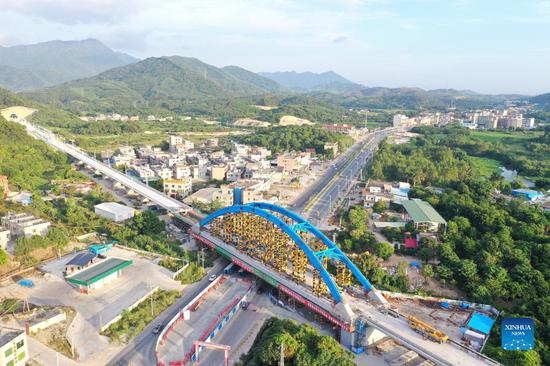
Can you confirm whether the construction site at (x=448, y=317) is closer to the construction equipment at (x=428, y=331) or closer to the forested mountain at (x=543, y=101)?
the construction equipment at (x=428, y=331)

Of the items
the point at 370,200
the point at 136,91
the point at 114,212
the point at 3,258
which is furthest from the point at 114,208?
the point at 136,91

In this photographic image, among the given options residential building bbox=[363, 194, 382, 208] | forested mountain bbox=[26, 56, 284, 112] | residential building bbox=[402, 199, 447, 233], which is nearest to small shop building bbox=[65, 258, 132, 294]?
residential building bbox=[402, 199, 447, 233]

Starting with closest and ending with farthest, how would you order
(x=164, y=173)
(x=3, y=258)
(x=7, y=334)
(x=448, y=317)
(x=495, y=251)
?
(x=7, y=334) → (x=448, y=317) → (x=3, y=258) → (x=495, y=251) → (x=164, y=173)

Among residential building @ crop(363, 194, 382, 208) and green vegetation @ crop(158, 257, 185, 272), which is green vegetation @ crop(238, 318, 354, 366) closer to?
green vegetation @ crop(158, 257, 185, 272)

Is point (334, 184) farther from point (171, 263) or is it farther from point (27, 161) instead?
point (27, 161)

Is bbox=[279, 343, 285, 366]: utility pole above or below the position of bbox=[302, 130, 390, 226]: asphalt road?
above

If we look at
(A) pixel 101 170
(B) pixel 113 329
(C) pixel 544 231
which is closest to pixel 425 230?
(C) pixel 544 231
